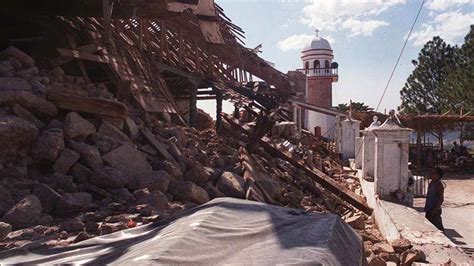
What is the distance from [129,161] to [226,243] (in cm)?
378

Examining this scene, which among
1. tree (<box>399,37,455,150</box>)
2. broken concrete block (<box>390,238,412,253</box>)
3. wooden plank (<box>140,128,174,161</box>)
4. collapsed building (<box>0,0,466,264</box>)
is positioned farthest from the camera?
tree (<box>399,37,455,150</box>)

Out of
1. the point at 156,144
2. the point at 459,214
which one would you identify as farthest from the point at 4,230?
the point at 459,214

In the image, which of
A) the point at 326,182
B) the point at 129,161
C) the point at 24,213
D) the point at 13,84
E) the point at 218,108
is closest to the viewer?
the point at 24,213

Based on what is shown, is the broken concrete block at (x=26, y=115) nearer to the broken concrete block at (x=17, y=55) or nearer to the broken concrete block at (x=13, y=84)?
the broken concrete block at (x=13, y=84)

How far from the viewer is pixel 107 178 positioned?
17.2ft

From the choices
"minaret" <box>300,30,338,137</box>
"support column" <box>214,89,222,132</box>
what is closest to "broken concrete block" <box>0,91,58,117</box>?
"support column" <box>214,89,222,132</box>

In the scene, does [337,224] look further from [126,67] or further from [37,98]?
[126,67]

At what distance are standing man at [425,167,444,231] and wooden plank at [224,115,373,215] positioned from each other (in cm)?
136

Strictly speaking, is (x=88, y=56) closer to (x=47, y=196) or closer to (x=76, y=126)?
(x=76, y=126)

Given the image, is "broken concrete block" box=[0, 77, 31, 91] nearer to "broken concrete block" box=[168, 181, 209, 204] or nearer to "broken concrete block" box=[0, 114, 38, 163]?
"broken concrete block" box=[0, 114, 38, 163]

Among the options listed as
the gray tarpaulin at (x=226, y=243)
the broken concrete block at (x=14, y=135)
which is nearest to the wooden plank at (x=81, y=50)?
the broken concrete block at (x=14, y=135)

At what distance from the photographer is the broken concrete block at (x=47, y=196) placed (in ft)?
14.9

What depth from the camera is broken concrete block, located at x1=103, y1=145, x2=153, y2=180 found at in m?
5.67

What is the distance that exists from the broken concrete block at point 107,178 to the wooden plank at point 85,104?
133cm
